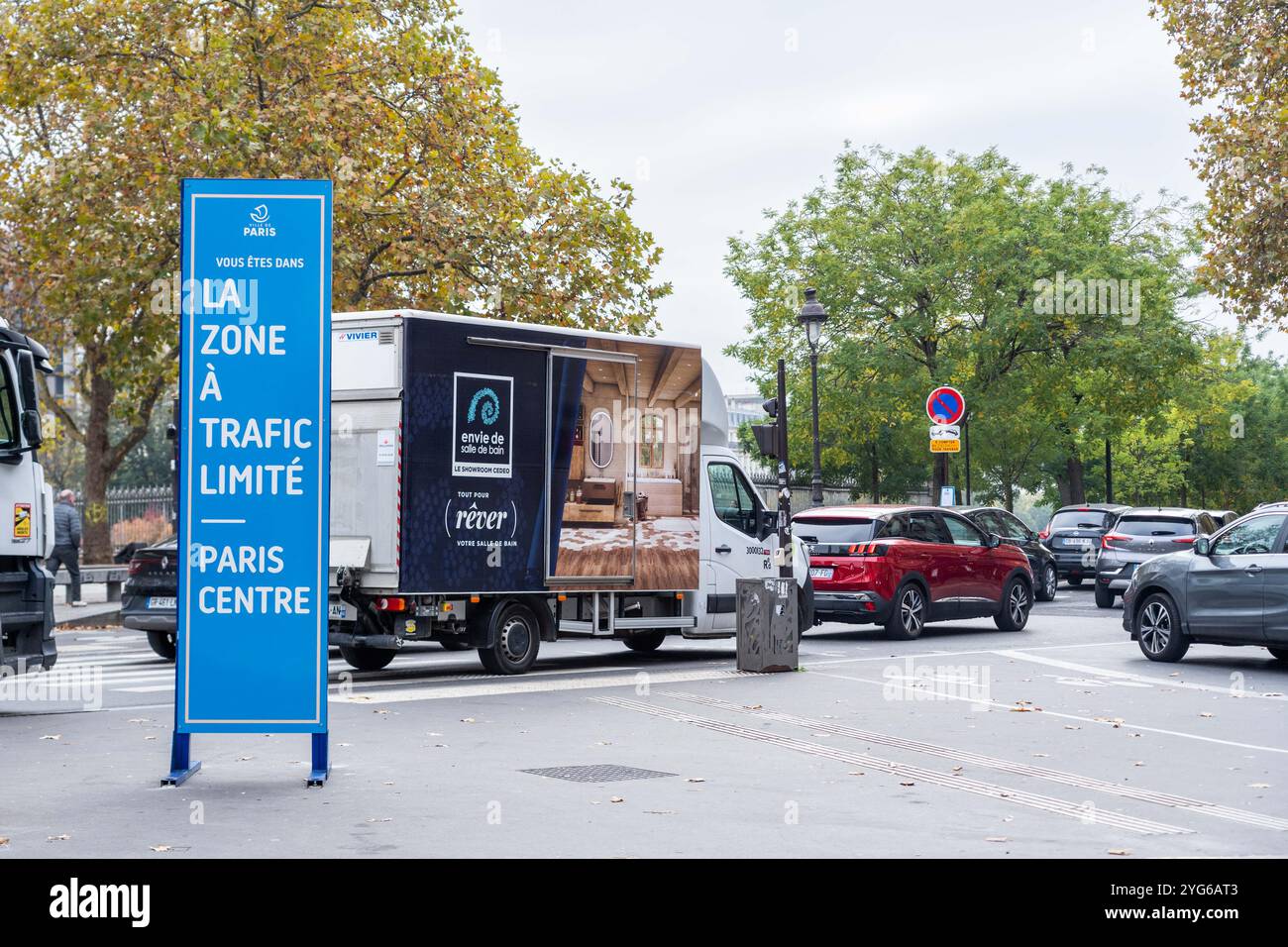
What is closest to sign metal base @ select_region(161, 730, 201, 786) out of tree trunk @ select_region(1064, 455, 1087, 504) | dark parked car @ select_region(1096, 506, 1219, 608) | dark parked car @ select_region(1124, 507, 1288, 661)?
dark parked car @ select_region(1124, 507, 1288, 661)

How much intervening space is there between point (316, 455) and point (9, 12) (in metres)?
25.6

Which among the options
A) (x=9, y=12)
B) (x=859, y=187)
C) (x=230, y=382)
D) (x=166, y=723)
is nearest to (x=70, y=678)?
(x=166, y=723)

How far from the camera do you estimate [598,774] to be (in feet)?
30.6

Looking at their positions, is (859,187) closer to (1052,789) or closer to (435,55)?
(435,55)

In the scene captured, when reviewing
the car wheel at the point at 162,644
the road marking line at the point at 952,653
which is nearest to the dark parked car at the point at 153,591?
the car wheel at the point at 162,644

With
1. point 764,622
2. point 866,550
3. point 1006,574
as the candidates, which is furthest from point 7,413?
point 1006,574

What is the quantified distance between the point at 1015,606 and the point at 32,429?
558 inches

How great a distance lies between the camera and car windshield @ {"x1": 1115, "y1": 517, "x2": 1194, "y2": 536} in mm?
27578

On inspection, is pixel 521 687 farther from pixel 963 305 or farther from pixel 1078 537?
pixel 963 305

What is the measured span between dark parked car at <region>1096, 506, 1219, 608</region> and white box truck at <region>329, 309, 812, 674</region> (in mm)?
Result: 11846

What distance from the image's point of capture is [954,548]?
21.1 metres

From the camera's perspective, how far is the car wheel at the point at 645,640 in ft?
59.1

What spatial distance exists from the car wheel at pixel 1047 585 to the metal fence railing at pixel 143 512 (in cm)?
1884

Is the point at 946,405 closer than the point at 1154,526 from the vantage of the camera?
No
